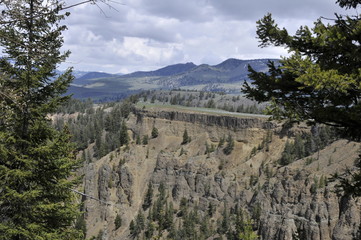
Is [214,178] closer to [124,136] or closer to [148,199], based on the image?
[148,199]

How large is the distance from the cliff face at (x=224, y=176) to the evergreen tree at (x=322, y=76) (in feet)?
115

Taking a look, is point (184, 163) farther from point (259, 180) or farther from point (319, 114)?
point (319, 114)

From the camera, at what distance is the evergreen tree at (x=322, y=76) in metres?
8.50

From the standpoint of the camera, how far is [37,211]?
1045 centimetres

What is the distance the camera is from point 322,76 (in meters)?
8.21

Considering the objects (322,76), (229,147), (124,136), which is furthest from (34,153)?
(124,136)

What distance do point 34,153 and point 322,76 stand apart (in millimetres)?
9117

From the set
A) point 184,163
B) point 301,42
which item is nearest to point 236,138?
point 184,163

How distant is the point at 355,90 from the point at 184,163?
69155mm

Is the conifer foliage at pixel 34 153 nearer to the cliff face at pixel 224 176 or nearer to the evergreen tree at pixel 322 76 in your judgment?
the evergreen tree at pixel 322 76

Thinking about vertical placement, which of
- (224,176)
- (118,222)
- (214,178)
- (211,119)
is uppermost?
(211,119)

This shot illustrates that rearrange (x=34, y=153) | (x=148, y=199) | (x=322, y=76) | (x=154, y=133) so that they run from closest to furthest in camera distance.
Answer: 1. (x=322, y=76)
2. (x=34, y=153)
3. (x=148, y=199)
4. (x=154, y=133)

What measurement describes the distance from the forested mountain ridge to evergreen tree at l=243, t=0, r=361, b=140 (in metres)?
34.8

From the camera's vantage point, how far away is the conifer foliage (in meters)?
9.95
